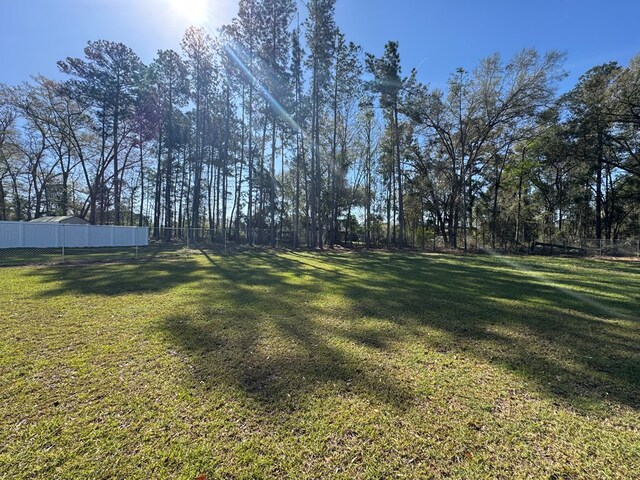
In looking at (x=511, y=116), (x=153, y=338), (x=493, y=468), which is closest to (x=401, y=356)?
(x=493, y=468)

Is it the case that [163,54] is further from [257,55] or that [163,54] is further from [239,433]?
[239,433]

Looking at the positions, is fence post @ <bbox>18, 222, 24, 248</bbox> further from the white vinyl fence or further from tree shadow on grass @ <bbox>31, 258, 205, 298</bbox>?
tree shadow on grass @ <bbox>31, 258, 205, 298</bbox>

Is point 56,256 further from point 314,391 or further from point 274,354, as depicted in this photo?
point 314,391

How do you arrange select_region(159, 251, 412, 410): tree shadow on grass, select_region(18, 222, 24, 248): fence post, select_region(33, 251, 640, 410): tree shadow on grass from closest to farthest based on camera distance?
select_region(159, 251, 412, 410): tree shadow on grass, select_region(33, 251, 640, 410): tree shadow on grass, select_region(18, 222, 24, 248): fence post

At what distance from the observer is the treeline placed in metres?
20.0

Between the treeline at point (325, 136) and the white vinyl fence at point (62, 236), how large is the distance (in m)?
4.97

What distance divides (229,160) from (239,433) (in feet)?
92.0

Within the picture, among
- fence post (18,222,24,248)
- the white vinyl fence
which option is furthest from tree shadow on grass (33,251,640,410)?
fence post (18,222,24,248)

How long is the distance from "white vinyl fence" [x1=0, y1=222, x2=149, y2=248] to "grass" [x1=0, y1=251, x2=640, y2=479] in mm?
10784

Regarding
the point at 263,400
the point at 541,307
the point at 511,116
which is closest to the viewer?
the point at 263,400

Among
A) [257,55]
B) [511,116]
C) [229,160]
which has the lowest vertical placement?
[229,160]

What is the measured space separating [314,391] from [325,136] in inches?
992

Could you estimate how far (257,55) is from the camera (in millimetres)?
19625

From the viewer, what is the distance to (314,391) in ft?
8.20
